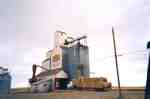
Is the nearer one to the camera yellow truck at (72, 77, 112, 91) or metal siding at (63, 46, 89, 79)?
yellow truck at (72, 77, 112, 91)

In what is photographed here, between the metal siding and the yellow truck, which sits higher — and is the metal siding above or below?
above

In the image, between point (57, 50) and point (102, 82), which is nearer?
point (102, 82)

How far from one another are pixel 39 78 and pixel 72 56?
13.2 ft

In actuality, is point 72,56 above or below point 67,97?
above

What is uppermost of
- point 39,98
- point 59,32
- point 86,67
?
point 59,32

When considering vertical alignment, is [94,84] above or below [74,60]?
below

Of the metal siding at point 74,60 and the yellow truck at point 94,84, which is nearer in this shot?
the yellow truck at point 94,84

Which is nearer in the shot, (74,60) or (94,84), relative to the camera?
(94,84)

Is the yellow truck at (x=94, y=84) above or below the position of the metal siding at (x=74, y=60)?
below

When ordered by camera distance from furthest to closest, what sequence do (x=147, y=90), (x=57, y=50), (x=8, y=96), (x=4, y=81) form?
(x=4, y=81)
(x=57, y=50)
(x=8, y=96)
(x=147, y=90)

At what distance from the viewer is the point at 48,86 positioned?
2359 cm

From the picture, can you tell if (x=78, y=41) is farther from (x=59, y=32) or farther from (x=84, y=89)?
(x=84, y=89)

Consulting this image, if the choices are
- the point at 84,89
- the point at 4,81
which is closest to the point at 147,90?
the point at 84,89

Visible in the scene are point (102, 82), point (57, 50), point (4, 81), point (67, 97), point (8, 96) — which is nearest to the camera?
point (67, 97)
